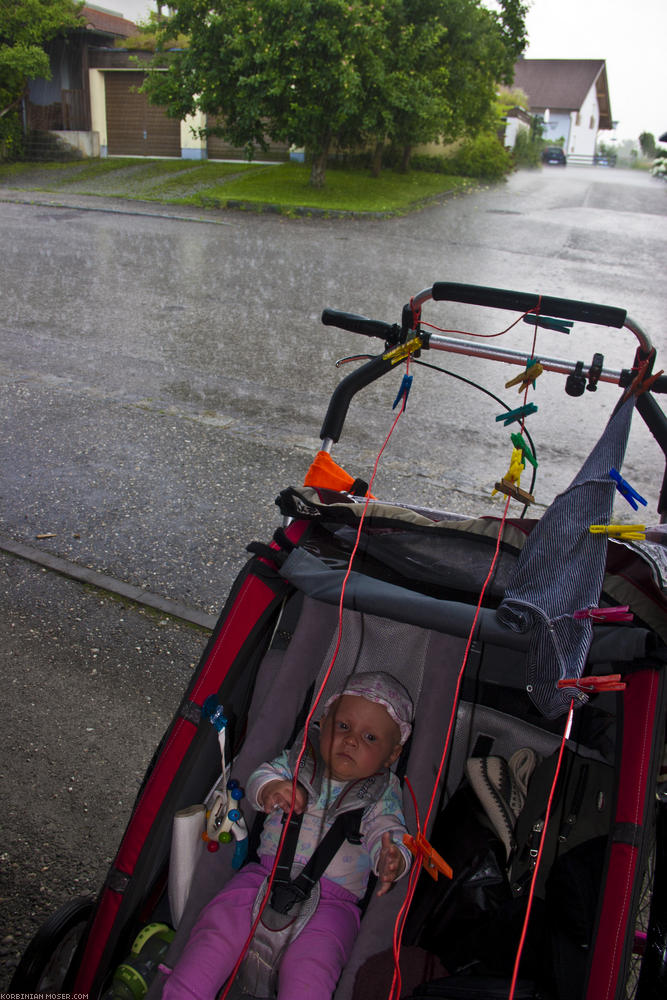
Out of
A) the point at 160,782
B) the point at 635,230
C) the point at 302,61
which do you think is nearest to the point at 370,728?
the point at 160,782

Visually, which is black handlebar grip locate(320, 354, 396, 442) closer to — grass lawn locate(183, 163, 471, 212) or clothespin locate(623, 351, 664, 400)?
clothespin locate(623, 351, 664, 400)

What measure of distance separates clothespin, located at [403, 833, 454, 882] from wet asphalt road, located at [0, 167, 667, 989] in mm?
1066

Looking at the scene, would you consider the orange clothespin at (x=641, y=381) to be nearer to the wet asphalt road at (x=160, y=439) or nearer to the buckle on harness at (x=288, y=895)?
the buckle on harness at (x=288, y=895)

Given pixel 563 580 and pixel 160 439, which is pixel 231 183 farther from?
pixel 563 580

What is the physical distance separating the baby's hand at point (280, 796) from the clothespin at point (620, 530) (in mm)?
1030

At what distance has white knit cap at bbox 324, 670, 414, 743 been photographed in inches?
87.2

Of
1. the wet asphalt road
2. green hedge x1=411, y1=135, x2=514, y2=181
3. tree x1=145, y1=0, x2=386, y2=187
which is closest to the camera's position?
the wet asphalt road

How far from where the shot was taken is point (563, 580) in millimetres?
1802

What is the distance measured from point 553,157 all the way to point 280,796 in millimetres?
→ 46327

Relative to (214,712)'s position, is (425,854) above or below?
below

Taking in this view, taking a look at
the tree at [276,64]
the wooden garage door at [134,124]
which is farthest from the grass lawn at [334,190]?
the wooden garage door at [134,124]

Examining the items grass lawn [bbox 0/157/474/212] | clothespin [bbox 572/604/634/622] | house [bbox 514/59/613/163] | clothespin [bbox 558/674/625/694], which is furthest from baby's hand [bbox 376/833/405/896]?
house [bbox 514/59/613/163]

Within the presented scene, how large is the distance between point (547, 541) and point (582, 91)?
6727 centimetres

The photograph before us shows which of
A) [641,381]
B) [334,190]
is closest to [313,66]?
[334,190]
